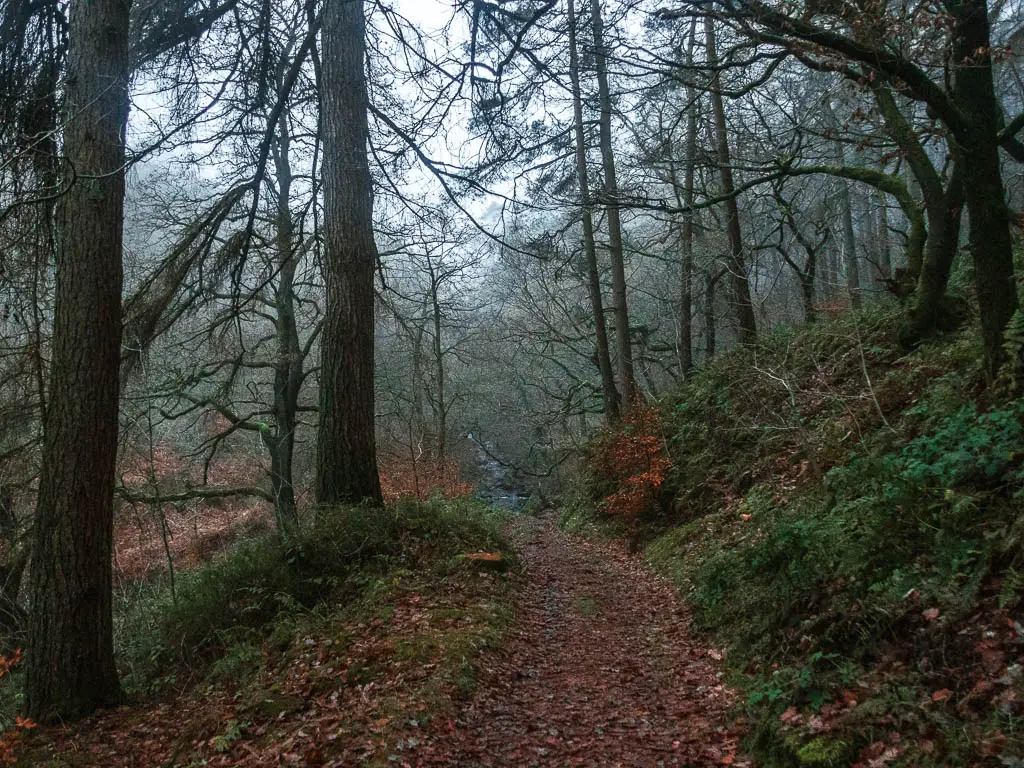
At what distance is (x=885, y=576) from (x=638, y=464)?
21.6ft

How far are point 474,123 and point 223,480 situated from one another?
15.4 metres

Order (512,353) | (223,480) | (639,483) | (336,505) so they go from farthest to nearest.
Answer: (512,353) → (223,480) → (639,483) → (336,505)

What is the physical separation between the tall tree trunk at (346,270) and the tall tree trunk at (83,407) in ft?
7.95

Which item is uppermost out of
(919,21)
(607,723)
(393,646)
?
(919,21)

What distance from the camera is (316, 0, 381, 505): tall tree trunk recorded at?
25.5 ft

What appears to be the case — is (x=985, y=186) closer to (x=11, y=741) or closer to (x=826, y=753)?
(x=826, y=753)

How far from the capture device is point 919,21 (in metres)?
4.73

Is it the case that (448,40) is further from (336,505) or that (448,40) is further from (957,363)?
(957,363)

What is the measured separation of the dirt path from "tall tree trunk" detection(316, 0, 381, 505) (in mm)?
2661

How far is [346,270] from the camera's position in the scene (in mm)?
8016

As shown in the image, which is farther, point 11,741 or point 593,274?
point 593,274

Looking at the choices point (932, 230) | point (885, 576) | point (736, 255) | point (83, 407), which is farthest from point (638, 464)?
point (83, 407)

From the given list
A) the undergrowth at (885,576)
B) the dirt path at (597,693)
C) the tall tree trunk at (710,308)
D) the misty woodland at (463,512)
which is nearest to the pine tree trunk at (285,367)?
the misty woodland at (463,512)

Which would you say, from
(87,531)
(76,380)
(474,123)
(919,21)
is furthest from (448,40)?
(87,531)
